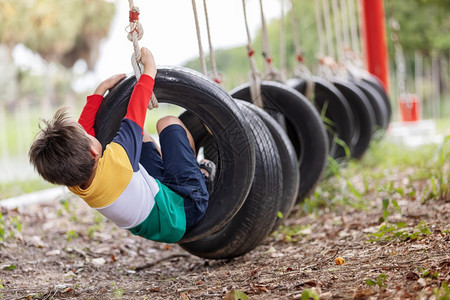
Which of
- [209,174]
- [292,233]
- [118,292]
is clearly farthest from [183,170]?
[292,233]

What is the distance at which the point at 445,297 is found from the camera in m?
1.86

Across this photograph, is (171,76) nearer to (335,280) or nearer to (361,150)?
(335,280)

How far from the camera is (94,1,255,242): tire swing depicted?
2805mm

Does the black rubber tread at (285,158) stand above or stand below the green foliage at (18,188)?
above

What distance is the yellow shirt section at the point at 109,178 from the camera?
8.64ft

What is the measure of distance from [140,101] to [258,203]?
0.83 m

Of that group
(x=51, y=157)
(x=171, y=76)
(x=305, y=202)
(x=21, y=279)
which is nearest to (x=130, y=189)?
(x=51, y=157)

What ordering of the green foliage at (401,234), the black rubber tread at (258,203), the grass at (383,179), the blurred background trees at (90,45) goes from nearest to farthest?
the green foliage at (401,234), the black rubber tread at (258,203), the grass at (383,179), the blurred background trees at (90,45)

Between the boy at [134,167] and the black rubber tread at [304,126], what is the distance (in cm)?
105

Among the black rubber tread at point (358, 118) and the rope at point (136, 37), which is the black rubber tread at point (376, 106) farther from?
the rope at point (136, 37)

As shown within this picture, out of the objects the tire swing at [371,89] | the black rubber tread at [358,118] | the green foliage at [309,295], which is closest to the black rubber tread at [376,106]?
the tire swing at [371,89]

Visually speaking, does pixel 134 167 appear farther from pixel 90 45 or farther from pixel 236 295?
pixel 90 45

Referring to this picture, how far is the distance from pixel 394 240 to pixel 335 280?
2.34 feet

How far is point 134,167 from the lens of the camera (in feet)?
8.96
